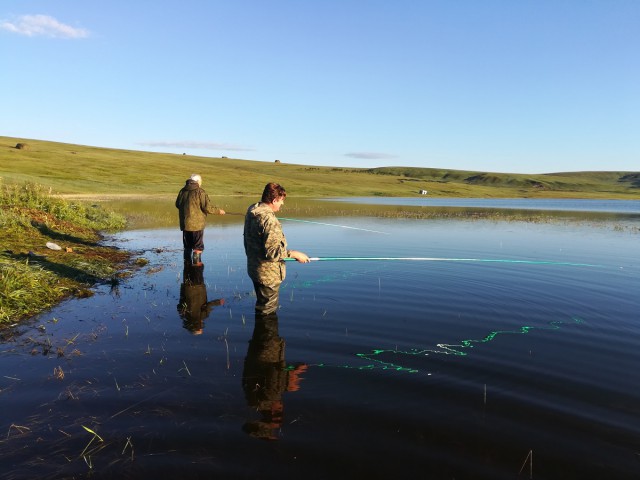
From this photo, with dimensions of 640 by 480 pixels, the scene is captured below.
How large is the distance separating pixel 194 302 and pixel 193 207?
182 inches

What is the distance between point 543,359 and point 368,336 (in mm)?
2790

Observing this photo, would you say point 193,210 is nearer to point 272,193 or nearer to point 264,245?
point 272,193

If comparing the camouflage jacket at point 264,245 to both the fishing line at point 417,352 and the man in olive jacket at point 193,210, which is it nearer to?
the fishing line at point 417,352

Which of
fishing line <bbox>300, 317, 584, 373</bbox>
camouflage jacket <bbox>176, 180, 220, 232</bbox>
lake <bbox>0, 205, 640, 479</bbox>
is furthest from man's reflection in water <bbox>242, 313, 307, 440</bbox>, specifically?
camouflage jacket <bbox>176, 180, 220, 232</bbox>

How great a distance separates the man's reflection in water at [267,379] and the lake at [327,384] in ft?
0.09

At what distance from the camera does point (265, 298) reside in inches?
324

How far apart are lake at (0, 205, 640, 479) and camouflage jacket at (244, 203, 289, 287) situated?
0.96 m

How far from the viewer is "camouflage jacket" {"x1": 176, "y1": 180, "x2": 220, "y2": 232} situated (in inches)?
539

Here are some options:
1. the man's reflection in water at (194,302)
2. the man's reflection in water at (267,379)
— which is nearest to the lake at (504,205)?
the man's reflection in water at (194,302)

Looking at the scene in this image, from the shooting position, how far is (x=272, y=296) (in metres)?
8.26

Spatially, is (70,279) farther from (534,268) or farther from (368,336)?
(534,268)

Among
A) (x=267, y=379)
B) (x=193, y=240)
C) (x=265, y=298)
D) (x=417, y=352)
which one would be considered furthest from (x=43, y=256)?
(x=417, y=352)

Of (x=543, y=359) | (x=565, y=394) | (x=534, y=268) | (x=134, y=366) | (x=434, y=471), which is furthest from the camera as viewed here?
(x=534, y=268)

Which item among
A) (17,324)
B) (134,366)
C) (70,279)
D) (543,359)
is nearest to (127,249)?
(70,279)
